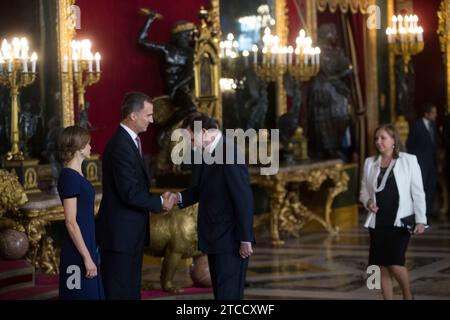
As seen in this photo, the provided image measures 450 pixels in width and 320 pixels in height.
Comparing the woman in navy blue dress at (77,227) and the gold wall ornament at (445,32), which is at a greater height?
the gold wall ornament at (445,32)

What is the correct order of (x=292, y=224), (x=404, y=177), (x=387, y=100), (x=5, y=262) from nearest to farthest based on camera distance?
(x=404, y=177) → (x=5, y=262) → (x=292, y=224) → (x=387, y=100)

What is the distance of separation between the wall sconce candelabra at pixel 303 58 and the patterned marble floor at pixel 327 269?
2.03m

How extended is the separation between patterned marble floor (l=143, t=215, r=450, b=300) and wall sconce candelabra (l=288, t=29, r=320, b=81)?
2032mm

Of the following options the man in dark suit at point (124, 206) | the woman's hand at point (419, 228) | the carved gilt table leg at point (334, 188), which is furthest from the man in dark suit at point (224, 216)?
the carved gilt table leg at point (334, 188)

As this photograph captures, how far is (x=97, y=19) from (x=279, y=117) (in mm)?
3100

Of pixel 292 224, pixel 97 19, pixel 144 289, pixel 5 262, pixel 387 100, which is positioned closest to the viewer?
pixel 5 262

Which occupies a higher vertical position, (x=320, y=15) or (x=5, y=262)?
(x=320, y=15)

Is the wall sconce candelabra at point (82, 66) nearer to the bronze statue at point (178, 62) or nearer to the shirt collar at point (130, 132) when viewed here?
the bronze statue at point (178, 62)

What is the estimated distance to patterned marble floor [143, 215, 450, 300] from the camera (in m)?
7.94

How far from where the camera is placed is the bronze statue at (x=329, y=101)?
45.0 ft

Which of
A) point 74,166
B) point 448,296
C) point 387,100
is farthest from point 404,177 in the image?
point 387,100

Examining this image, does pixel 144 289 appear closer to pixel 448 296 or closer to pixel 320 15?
pixel 448 296

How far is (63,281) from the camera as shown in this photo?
17.2ft

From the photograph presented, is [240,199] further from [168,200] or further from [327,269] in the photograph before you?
[327,269]
